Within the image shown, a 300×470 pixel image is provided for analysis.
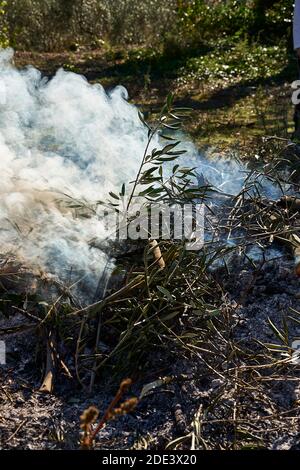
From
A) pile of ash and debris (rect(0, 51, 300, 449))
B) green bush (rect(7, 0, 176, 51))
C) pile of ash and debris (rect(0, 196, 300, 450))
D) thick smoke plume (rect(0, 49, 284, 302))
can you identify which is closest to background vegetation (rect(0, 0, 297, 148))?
green bush (rect(7, 0, 176, 51))

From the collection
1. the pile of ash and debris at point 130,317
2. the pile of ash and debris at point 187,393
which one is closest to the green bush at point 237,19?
the pile of ash and debris at point 130,317

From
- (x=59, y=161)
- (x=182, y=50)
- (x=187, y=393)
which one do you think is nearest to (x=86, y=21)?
(x=182, y=50)

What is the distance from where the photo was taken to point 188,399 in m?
3.16

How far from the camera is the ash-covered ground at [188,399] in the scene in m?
2.94

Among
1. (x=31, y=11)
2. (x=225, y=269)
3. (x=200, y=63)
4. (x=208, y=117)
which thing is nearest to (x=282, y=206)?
(x=225, y=269)

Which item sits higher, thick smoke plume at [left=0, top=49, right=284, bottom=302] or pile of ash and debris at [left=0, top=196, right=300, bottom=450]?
thick smoke plume at [left=0, top=49, right=284, bottom=302]

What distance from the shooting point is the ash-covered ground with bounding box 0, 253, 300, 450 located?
9.65 feet

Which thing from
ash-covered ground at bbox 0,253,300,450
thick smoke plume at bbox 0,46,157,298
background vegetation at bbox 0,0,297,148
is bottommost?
ash-covered ground at bbox 0,253,300,450

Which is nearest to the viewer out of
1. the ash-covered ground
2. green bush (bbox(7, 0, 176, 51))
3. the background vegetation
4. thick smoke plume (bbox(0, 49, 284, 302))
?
the ash-covered ground

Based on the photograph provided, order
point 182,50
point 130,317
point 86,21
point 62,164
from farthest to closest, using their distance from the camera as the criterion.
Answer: point 86,21
point 182,50
point 62,164
point 130,317

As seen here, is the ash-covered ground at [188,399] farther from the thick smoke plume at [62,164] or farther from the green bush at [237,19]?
the green bush at [237,19]

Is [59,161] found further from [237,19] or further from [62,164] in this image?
[237,19]

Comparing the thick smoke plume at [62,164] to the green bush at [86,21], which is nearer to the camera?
the thick smoke plume at [62,164]

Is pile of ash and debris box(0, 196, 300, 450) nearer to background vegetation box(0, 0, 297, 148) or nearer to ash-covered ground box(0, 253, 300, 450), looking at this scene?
ash-covered ground box(0, 253, 300, 450)
